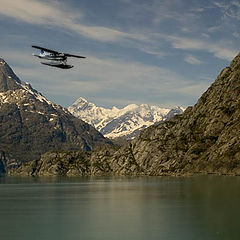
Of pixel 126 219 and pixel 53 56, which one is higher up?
pixel 53 56

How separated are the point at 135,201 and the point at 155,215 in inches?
1732

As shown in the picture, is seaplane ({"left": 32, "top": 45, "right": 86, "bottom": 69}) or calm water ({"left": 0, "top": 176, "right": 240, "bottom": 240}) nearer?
calm water ({"left": 0, "top": 176, "right": 240, "bottom": 240})

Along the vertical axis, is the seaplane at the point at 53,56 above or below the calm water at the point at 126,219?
above

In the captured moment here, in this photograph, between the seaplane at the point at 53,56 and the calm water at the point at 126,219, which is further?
the seaplane at the point at 53,56

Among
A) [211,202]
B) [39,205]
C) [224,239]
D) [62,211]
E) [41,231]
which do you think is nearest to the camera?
[224,239]

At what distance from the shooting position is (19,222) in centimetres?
12550

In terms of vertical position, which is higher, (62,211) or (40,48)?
(40,48)

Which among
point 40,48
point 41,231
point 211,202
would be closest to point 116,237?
point 41,231

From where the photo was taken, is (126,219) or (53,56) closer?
(126,219)

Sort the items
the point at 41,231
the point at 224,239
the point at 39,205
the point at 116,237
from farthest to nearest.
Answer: the point at 39,205 < the point at 41,231 < the point at 116,237 < the point at 224,239

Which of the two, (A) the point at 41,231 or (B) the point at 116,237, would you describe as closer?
(B) the point at 116,237

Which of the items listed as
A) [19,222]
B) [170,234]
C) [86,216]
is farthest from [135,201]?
[170,234]

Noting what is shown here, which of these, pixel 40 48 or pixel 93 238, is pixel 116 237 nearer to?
pixel 93 238

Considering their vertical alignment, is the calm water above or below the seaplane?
below
